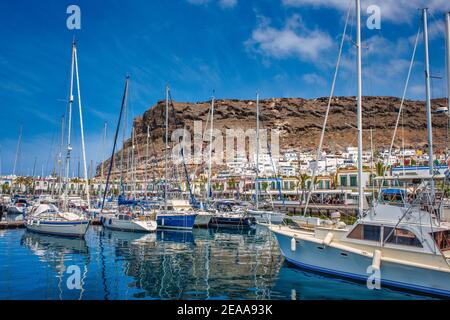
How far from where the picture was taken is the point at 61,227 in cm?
2878

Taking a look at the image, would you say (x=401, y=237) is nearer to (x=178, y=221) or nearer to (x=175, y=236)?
(x=175, y=236)

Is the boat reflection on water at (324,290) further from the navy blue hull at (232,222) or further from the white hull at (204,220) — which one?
the white hull at (204,220)

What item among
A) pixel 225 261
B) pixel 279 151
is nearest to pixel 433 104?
pixel 279 151

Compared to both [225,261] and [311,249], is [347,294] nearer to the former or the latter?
[311,249]

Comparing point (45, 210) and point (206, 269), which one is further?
point (45, 210)

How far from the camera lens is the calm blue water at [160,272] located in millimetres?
13531

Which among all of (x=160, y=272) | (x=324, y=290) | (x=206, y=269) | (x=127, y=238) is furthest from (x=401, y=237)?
(x=127, y=238)

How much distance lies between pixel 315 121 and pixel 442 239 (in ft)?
575

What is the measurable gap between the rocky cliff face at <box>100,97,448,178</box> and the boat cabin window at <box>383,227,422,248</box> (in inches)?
5257

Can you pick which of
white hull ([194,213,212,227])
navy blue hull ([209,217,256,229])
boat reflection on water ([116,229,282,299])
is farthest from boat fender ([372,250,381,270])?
white hull ([194,213,212,227])

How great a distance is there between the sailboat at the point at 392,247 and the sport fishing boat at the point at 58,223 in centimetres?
1839

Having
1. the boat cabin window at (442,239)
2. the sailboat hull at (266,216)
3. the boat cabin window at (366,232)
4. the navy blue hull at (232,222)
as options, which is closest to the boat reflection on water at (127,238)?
the navy blue hull at (232,222)

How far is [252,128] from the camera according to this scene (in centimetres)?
18262
